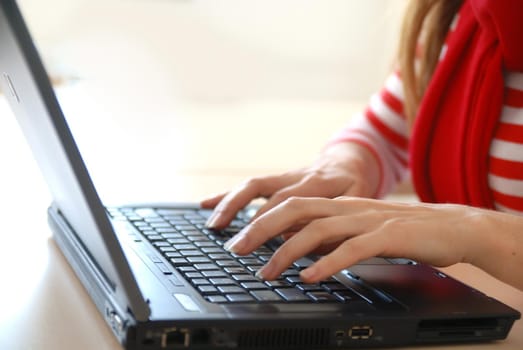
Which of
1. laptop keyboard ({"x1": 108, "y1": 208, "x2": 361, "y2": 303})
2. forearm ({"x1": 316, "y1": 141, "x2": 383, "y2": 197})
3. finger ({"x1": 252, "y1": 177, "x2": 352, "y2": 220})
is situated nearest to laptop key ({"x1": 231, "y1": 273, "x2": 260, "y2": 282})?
laptop keyboard ({"x1": 108, "y1": 208, "x2": 361, "y2": 303})

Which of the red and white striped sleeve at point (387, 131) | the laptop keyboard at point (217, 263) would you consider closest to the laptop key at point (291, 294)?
the laptop keyboard at point (217, 263)

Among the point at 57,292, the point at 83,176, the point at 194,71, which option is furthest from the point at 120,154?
the point at 83,176

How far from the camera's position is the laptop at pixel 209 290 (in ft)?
1.73

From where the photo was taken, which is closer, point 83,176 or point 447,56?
point 83,176

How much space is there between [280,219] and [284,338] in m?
0.15

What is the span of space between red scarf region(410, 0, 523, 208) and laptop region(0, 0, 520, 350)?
0.95 feet

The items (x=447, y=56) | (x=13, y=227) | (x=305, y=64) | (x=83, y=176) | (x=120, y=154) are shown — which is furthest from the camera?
(x=305, y=64)

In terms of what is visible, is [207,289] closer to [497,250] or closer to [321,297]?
[321,297]

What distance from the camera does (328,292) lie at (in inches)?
24.8

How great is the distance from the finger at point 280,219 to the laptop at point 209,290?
0.9 inches

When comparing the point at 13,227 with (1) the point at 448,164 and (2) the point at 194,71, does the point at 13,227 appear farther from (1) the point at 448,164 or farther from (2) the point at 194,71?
(2) the point at 194,71

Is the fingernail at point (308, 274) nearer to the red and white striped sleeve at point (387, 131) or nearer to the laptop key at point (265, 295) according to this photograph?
the laptop key at point (265, 295)

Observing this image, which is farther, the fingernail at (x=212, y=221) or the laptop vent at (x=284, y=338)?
the fingernail at (x=212, y=221)

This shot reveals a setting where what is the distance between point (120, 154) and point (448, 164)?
83cm
